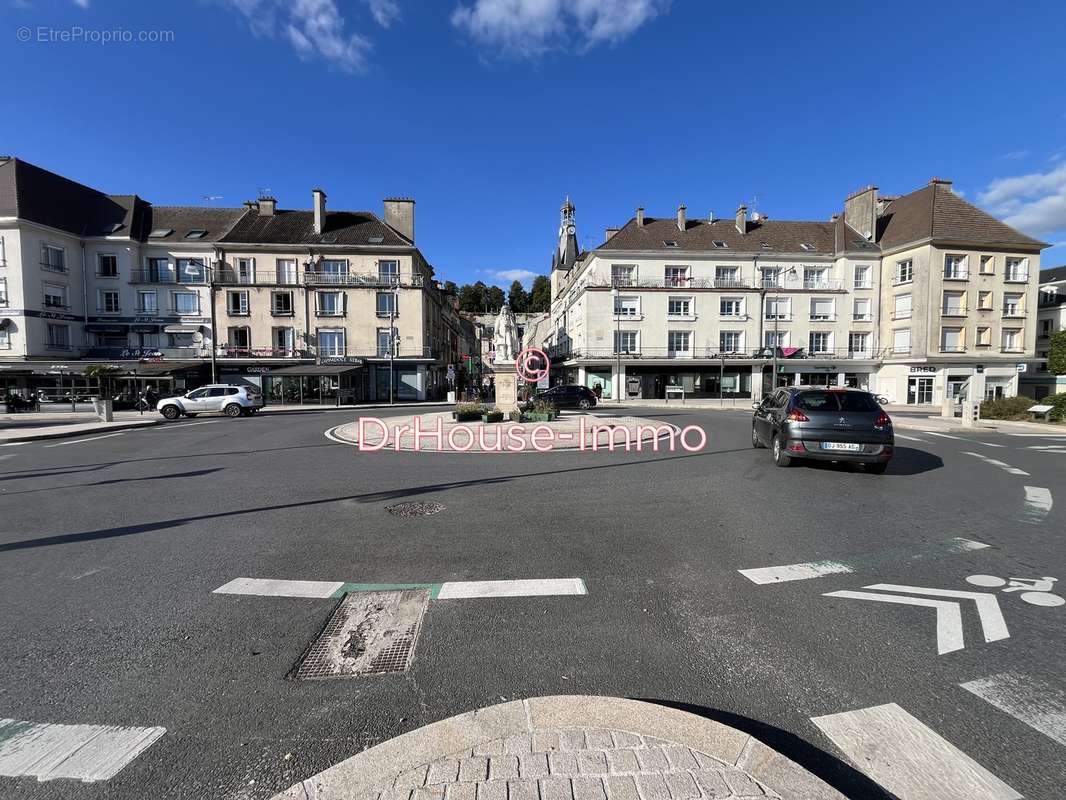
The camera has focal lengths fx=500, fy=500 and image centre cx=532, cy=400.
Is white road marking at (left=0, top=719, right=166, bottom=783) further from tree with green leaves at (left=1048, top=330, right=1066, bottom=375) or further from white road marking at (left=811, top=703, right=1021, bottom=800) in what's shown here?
tree with green leaves at (left=1048, top=330, right=1066, bottom=375)

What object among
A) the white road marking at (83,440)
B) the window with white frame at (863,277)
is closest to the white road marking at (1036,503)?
the white road marking at (83,440)

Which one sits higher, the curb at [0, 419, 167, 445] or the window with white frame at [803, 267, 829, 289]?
the window with white frame at [803, 267, 829, 289]

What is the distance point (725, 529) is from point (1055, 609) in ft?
8.25

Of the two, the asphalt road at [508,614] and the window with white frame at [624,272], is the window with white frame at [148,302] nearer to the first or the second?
the window with white frame at [624,272]

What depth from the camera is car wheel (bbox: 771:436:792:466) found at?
903 centimetres

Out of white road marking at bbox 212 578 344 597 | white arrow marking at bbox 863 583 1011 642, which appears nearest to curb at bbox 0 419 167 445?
white road marking at bbox 212 578 344 597

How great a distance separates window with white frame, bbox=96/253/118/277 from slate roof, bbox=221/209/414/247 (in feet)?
27.7

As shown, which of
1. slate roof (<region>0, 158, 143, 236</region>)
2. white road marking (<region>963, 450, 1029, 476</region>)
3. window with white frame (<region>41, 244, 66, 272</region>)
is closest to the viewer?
white road marking (<region>963, 450, 1029, 476</region>)

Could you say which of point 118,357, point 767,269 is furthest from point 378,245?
point 767,269

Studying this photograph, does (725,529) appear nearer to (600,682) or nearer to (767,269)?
(600,682)

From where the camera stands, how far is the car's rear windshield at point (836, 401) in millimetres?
8742

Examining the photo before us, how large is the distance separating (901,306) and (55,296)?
6423 cm

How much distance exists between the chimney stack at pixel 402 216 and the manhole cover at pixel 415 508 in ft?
124

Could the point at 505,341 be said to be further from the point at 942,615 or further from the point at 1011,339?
the point at 1011,339
